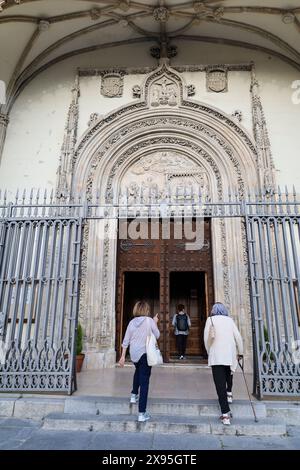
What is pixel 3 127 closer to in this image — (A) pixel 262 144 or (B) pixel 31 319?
(B) pixel 31 319

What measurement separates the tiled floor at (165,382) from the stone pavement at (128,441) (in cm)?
103

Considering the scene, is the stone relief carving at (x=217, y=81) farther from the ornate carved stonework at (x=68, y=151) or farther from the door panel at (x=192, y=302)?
the door panel at (x=192, y=302)

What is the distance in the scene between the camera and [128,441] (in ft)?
11.3

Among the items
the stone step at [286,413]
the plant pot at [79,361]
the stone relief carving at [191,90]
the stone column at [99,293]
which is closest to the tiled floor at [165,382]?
the plant pot at [79,361]

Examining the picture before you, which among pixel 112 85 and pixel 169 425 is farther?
pixel 112 85

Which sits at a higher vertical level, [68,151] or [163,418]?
[68,151]

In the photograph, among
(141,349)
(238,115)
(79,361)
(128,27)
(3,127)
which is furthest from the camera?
(128,27)

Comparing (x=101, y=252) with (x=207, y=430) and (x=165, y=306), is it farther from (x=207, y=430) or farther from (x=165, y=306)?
(x=207, y=430)

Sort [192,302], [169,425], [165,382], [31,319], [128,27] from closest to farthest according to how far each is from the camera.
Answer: [169,425]
[31,319]
[165,382]
[128,27]
[192,302]

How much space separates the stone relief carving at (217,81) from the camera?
880cm

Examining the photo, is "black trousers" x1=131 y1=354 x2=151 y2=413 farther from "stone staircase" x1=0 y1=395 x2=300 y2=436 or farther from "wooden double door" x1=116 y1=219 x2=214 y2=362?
"wooden double door" x1=116 y1=219 x2=214 y2=362

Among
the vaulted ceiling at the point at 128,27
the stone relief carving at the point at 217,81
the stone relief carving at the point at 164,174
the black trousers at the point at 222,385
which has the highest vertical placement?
the vaulted ceiling at the point at 128,27

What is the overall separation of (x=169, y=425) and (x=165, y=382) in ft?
6.70

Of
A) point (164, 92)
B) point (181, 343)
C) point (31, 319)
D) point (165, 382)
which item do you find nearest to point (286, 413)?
point (165, 382)
